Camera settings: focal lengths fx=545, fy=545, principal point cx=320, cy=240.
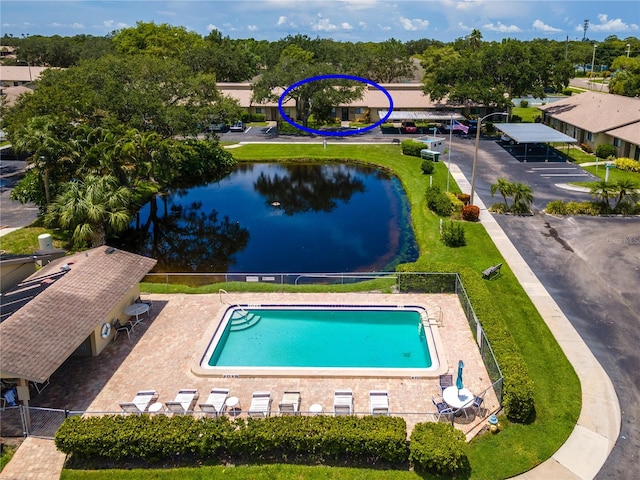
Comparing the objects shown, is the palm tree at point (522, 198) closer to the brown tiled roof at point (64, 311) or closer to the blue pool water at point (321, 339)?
the blue pool water at point (321, 339)

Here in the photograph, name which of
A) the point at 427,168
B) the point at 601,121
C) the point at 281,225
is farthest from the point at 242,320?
the point at 601,121

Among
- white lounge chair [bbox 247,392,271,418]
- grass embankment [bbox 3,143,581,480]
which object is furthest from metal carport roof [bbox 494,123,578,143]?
white lounge chair [bbox 247,392,271,418]

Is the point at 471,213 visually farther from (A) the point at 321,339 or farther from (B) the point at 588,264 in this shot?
(A) the point at 321,339

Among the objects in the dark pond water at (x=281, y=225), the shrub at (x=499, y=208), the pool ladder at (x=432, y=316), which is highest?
the shrub at (x=499, y=208)

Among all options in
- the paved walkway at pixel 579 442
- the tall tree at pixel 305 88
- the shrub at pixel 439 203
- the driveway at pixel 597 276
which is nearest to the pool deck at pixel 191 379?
the paved walkway at pixel 579 442

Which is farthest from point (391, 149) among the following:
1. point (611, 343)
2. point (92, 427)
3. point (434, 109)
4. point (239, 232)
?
point (92, 427)

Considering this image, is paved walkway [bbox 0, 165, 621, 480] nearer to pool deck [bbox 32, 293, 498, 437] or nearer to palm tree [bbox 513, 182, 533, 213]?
pool deck [bbox 32, 293, 498, 437]
